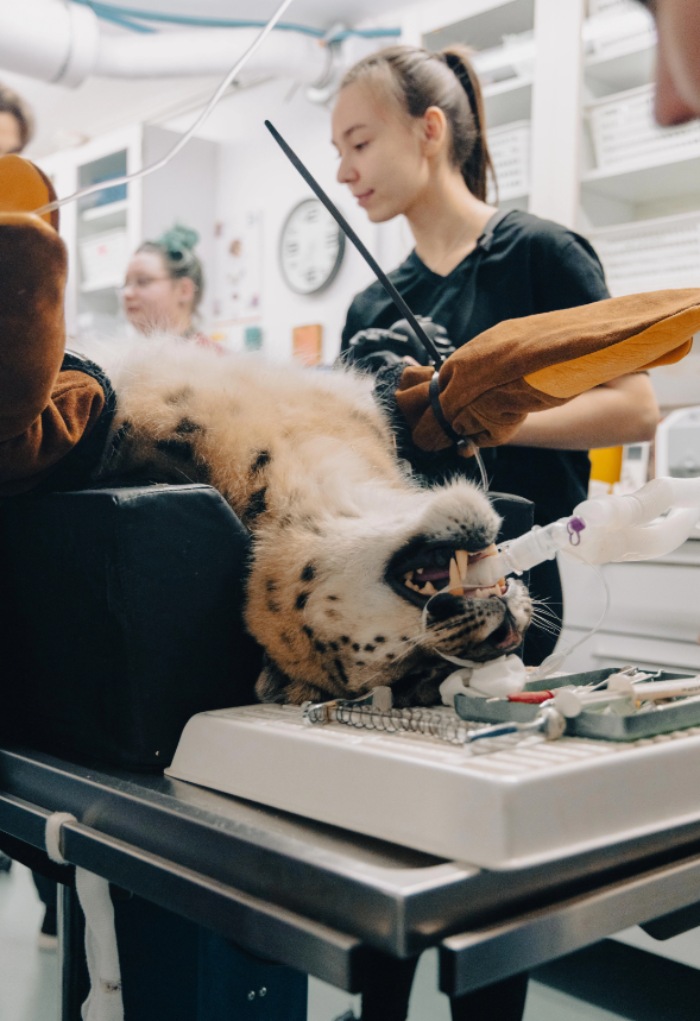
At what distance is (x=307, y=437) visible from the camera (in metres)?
0.81

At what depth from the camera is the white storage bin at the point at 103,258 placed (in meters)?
4.46

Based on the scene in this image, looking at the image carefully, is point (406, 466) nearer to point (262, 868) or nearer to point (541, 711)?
point (541, 711)

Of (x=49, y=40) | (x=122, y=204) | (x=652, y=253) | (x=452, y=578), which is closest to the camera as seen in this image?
(x=452, y=578)

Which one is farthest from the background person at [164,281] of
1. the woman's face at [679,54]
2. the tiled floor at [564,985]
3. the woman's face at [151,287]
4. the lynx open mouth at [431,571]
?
the woman's face at [679,54]

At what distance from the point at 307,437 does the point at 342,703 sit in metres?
0.24

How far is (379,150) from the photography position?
1.42 metres

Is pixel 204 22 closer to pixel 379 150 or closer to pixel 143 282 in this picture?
pixel 143 282

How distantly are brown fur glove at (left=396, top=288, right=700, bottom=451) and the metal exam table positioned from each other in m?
0.34

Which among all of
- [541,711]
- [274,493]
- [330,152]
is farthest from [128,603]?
[330,152]

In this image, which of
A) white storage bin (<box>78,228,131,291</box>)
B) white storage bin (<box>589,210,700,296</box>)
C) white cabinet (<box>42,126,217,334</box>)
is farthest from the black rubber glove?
white storage bin (<box>78,228,131,291</box>)

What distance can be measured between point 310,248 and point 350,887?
3750 millimetres

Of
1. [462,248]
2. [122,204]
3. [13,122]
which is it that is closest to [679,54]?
[462,248]

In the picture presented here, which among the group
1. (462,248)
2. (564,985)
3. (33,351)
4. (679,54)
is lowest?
(564,985)

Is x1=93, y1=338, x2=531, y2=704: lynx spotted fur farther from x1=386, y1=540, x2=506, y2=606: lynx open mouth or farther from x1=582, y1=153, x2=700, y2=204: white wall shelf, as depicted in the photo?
x1=582, y1=153, x2=700, y2=204: white wall shelf
